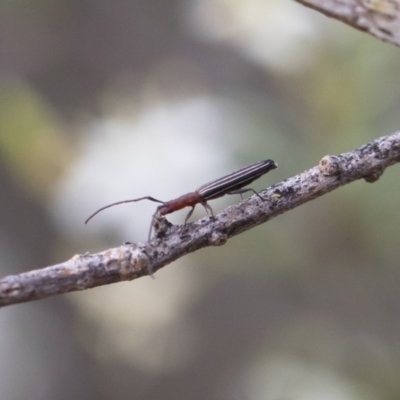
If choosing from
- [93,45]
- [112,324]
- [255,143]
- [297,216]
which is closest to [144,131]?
[255,143]

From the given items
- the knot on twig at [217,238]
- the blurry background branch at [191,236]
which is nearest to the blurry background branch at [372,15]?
the blurry background branch at [191,236]

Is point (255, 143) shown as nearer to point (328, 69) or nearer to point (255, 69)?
point (328, 69)

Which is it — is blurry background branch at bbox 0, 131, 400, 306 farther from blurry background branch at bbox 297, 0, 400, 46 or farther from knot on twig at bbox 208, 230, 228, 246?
blurry background branch at bbox 297, 0, 400, 46

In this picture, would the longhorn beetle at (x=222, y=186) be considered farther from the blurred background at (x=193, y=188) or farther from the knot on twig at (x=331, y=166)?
the blurred background at (x=193, y=188)

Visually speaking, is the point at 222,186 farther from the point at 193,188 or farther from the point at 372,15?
the point at 193,188

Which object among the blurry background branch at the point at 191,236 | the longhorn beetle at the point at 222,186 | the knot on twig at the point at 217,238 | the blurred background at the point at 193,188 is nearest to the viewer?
the blurry background branch at the point at 191,236

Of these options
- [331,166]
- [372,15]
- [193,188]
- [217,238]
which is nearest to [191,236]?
[217,238]

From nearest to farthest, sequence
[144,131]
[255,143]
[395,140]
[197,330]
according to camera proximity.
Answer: [395,140] < [255,143] < [144,131] < [197,330]
